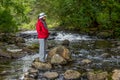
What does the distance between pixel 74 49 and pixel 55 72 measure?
692 cm

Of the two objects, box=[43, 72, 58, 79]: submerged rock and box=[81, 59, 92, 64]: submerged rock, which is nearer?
box=[43, 72, 58, 79]: submerged rock

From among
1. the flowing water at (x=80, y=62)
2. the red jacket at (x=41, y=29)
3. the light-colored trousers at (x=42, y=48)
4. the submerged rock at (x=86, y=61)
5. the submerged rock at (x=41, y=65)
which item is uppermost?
the red jacket at (x=41, y=29)

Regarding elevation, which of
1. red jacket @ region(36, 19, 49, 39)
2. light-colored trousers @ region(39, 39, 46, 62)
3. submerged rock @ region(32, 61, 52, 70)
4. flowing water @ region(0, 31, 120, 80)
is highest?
red jacket @ region(36, 19, 49, 39)

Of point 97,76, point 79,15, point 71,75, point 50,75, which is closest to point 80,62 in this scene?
point 71,75

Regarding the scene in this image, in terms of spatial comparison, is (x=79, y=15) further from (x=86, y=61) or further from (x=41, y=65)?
(x=41, y=65)

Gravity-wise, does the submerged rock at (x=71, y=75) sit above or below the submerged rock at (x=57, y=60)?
below

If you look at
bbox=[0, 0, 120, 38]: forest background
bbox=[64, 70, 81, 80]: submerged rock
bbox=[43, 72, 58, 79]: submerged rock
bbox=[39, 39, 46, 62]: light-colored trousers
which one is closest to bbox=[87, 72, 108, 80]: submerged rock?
bbox=[64, 70, 81, 80]: submerged rock

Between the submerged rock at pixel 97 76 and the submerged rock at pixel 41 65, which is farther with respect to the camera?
the submerged rock at pixel 41 65

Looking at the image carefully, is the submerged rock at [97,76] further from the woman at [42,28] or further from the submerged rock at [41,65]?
the woman at [42,28]

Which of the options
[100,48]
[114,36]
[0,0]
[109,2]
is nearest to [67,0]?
[109,2]

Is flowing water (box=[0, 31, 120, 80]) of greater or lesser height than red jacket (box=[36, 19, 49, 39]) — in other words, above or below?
below

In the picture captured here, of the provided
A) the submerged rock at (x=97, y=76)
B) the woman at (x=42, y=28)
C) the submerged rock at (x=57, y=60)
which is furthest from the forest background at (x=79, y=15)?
the submerged rock at (x=97, y=76)

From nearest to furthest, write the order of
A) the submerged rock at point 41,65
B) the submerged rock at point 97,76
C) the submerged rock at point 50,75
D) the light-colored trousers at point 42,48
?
the submerged rock at point 97,76, the submerged rock at point 50,75, the submerged rock at point 41,65, the light-colored trousers at point 42,48

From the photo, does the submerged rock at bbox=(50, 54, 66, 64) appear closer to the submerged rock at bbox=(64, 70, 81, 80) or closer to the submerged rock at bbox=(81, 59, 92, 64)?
the submerged rock at bbox=(81, 59, 92, 64)
